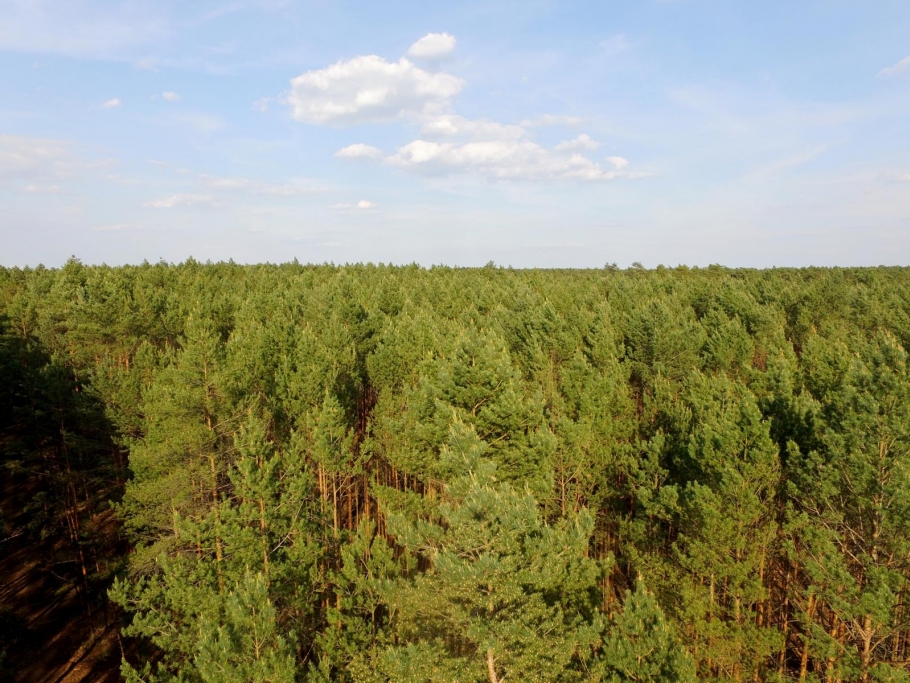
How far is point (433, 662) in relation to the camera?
10938mm

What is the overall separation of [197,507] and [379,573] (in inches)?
315

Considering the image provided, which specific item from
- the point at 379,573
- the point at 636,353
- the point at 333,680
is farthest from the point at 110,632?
the point at 636,353

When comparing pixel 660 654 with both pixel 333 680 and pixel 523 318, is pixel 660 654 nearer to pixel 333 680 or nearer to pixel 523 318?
pixel 333 680

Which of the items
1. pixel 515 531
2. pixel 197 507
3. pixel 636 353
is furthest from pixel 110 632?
pixel 636 353

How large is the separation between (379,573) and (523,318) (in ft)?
73.7

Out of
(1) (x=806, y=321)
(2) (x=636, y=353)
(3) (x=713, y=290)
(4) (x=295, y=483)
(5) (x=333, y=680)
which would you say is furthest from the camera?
(3) (x=713, y=290)

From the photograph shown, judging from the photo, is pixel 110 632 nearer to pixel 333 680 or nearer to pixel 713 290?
→ pixel 333 680

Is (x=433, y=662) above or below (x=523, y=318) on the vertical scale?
below

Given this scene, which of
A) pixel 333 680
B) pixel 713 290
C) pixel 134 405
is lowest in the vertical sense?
pixel 333 680

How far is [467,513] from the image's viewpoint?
10.7m

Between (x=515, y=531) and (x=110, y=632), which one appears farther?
(x=110, y=632)

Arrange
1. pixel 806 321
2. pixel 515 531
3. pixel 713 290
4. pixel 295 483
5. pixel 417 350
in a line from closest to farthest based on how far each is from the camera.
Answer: pixel 515 531 < pixel 295 483 < pixel 417 350 < pixel 806 321 < pixel 713 290

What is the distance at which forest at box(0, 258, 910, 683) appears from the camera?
38.0 ft

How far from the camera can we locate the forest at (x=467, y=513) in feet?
38.0
